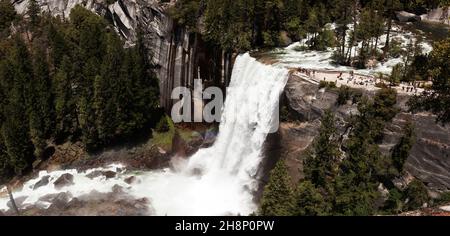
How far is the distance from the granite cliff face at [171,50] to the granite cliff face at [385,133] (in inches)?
792

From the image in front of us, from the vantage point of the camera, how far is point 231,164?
62.9 meters

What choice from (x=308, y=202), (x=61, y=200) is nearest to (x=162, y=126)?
(x=61, y=200)

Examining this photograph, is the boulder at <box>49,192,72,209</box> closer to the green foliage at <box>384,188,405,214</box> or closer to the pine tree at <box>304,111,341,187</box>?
the pine tree at <box>304,111,341,187</box>

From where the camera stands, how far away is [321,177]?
48688mm

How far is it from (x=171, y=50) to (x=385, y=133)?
4324cm

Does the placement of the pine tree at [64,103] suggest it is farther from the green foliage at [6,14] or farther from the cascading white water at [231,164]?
the green foliage at [6,14]

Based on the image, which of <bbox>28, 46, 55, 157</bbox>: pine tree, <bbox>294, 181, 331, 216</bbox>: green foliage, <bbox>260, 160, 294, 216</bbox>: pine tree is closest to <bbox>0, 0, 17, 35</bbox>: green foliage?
<bbox>28, 46, 55, 157</bbox>: pine tree

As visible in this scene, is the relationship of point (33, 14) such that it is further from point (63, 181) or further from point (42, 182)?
point (63, 181)

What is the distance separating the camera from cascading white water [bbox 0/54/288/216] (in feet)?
186

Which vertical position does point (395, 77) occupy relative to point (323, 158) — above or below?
above

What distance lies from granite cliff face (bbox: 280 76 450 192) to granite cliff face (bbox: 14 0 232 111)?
792 inches

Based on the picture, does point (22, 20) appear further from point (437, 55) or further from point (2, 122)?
point (437, 55)

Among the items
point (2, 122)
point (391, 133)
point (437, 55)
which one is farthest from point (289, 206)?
point (2, 122)
